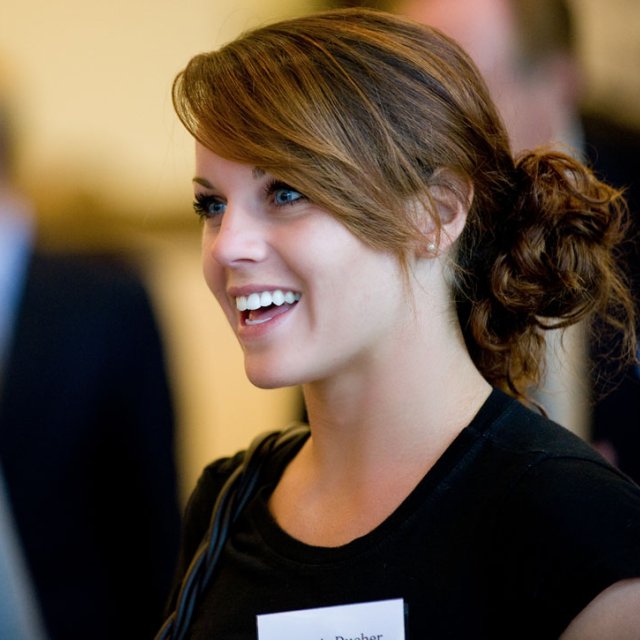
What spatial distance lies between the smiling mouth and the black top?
0.26 metres

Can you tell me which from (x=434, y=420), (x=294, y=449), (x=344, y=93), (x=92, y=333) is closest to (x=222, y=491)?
(x=294, y=449)

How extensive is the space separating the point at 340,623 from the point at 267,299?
1.26 ft

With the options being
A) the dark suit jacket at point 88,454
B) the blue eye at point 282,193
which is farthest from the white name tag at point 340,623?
the dark suit jacket at point 88,454

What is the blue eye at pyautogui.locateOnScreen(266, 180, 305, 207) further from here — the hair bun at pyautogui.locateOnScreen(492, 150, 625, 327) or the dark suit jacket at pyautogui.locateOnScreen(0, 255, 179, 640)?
the dark suit jacket at pyautogui.locateOnScreen(0, 255, 179, 640)

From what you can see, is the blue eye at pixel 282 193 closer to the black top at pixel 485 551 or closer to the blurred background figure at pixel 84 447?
the black top at pixel 485 551

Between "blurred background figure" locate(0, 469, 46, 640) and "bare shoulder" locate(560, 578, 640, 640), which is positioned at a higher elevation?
"bare shoulder" locate(560, 578, 640, 640)

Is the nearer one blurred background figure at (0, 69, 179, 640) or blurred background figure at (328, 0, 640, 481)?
blurred background figure at (328, 0, 640, 481)

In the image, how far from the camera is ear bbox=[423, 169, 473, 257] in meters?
1.22

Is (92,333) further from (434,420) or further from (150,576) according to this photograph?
(434,420)

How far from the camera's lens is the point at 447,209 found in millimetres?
1250

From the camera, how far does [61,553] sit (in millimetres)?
2195

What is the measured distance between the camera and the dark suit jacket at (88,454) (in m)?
2.15

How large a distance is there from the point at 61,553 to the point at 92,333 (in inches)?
19.3

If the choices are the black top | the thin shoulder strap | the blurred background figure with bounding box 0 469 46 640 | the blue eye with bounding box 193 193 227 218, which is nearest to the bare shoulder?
the black top
